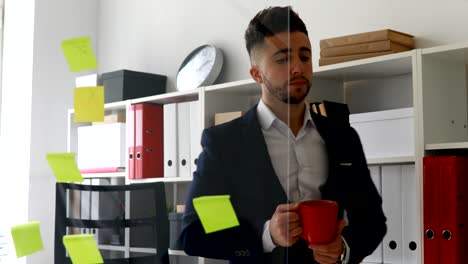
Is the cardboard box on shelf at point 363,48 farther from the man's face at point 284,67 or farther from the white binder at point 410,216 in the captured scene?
the man's face at point 284,67

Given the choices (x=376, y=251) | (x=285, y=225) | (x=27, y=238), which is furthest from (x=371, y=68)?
(x=27, y=238)

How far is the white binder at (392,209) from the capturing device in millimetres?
1566

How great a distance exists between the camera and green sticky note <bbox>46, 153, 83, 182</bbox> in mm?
912

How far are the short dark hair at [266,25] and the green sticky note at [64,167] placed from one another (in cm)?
38

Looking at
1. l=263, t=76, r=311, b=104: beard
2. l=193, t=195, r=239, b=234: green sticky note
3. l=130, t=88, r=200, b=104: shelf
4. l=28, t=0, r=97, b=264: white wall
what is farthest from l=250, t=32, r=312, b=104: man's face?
l=28, t=0, r=97, b=264: white wall

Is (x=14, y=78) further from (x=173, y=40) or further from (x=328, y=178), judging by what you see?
(x=328, y=178)

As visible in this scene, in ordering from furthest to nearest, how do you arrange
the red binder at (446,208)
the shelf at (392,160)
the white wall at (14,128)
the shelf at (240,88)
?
the shelf at (392,160) < the red binder at (446,208) < the shelf at (240,88) < the white wall at (14,128)

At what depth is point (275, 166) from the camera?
109 centimetres

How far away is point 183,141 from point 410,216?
0.77 m

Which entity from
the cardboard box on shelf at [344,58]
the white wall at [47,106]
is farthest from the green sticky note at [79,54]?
the cardboard box on shelf at [344,58]

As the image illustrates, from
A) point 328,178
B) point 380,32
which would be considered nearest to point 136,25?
point 328,178

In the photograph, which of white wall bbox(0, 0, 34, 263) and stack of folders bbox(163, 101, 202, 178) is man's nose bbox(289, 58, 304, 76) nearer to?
stack of folders bbox(163, 101, 202, 178)

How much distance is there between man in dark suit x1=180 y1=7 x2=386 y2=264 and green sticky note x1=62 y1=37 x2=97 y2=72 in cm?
24

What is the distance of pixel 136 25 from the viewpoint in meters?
1.09
